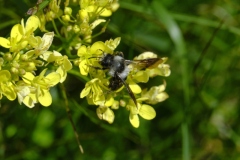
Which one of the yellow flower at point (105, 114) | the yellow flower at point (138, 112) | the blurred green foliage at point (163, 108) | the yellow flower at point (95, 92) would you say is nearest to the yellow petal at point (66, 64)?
the yellow flower at point (95, 92)

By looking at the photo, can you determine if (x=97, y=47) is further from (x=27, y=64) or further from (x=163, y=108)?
(x=163, y=108)

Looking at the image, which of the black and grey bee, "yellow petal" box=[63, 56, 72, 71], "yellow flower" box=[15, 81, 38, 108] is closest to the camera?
"yellow flower" box=[15, 81, 38, 108]

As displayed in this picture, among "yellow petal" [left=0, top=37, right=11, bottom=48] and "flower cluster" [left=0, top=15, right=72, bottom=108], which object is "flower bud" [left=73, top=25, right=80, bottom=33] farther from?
"yellow petal" [left=0, top=37, right=11, bottom=48]

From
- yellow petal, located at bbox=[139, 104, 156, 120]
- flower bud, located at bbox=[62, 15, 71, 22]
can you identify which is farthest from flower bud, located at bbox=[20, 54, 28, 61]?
yellow petal, located at bbox=[139, 104, 156, 120]

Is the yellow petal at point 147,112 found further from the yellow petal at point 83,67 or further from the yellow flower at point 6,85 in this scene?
the yellow flower at point 6,85

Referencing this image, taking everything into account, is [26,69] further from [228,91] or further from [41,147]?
[228,91]

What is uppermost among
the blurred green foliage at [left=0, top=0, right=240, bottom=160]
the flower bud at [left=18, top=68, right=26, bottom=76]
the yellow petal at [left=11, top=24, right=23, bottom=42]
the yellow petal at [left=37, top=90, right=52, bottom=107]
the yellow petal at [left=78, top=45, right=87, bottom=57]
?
the yellow petal at [left=11, top=24, right=23, bottom=42]

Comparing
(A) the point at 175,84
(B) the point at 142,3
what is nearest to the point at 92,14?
(B) the point at 142,3

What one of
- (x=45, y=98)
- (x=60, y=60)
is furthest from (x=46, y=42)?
(x=45, y=98)
